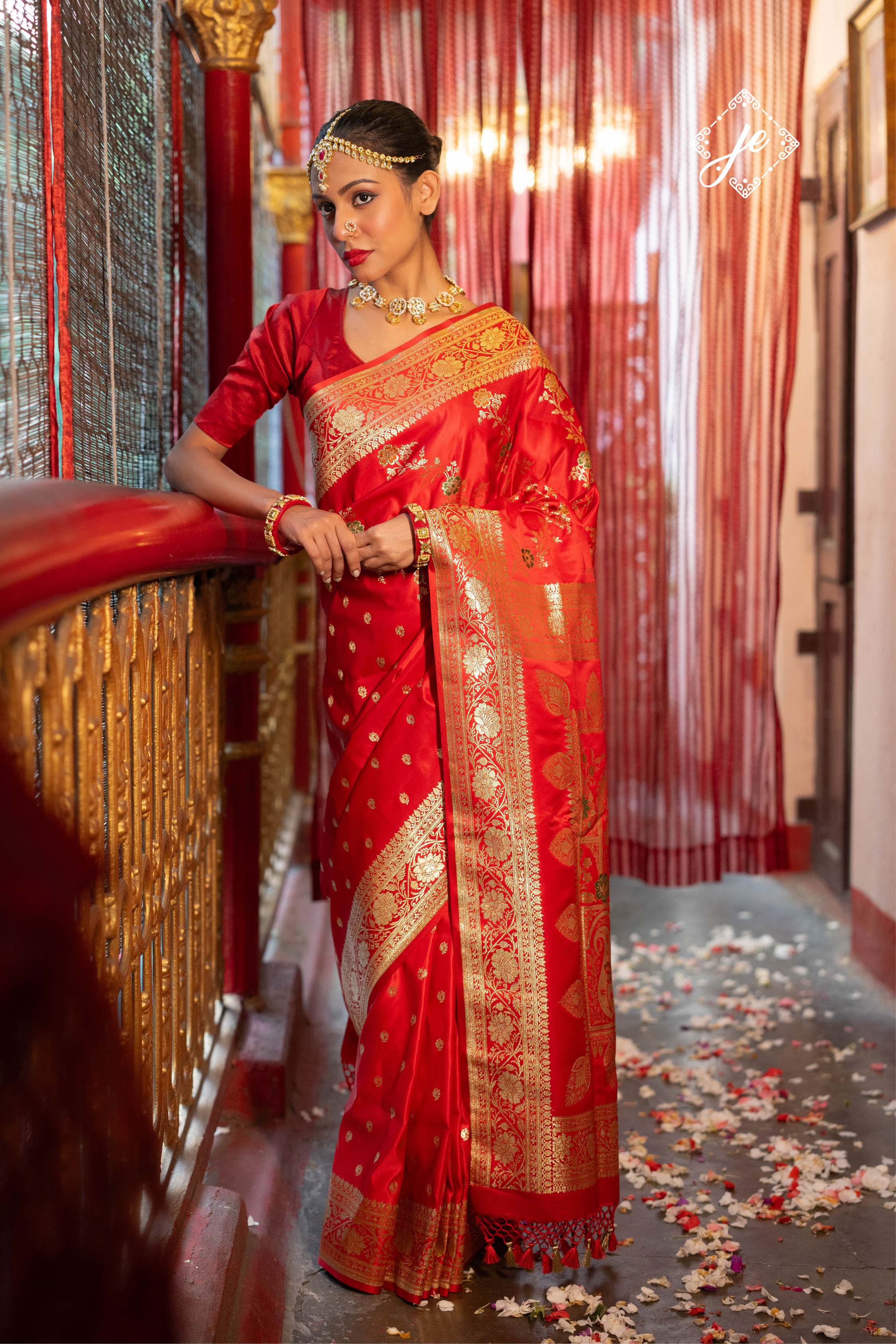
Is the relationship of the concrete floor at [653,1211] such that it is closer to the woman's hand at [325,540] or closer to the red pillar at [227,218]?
the woman's hand at [325,540]

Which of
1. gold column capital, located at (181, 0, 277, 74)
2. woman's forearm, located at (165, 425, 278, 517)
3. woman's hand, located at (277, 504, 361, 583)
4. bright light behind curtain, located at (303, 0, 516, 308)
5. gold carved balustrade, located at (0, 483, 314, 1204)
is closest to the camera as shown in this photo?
gold carved balustrade, located at (0, 483, 314, 1204)

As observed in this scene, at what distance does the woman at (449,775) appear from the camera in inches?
68.2

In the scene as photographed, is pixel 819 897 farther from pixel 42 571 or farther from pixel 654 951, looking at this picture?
pixel 42 571

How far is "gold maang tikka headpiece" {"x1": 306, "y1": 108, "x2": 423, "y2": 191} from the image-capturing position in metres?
1.74

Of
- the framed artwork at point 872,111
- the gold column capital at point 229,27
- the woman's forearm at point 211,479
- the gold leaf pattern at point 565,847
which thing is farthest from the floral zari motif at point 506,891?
the framed artwork at point 872,111

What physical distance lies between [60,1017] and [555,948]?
1.20 metres

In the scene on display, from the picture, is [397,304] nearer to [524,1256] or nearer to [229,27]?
[229,27]

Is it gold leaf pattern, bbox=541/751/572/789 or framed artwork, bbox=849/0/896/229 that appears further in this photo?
framed artwork, bbox=849/0/896/229

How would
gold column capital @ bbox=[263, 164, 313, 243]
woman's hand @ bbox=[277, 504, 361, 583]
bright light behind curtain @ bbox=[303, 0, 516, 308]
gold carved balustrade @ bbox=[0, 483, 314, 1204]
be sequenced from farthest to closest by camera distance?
gold column capital @ bbox=[263, 164, 313, 243], bright light behind curtain @ bbox=[303, 0, 516, 308], woman's hand @ bbox=[277, 504, 361, 583], gold carved balustrade @ bbox=[0, 483, 314, 1204]

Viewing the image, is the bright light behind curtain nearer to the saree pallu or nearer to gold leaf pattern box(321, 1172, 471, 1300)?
the saree pallu

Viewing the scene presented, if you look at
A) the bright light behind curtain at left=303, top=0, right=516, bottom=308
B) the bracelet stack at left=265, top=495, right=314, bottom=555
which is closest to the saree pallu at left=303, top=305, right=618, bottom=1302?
the bracelet stack at left=265, top=495, right=314, bottom=555

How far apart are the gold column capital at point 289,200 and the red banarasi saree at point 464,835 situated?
3.22 meters

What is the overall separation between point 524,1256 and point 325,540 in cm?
109

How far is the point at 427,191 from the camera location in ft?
5.98
